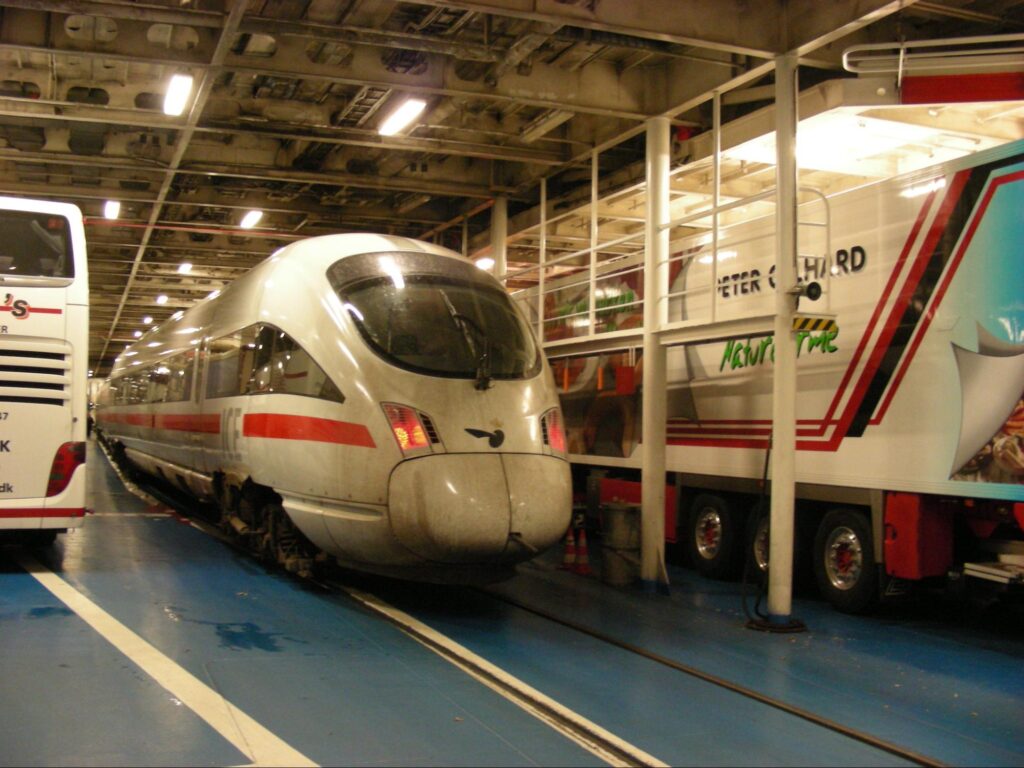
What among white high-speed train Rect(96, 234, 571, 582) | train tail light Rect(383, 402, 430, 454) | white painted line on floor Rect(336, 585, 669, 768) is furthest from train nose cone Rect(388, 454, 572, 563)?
white painted line on floor Rect(336, 585, 669, 768)

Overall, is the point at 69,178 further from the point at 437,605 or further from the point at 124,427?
the point at 437,605

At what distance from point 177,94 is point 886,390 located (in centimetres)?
757

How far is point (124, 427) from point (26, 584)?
10.7 metres

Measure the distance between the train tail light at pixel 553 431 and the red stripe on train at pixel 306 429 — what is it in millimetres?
1455

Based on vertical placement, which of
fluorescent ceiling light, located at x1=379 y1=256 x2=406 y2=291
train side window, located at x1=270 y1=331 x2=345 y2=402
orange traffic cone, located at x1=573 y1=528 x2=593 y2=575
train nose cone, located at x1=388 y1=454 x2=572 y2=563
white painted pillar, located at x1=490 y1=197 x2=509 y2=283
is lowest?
orange traffic cone, located at x1=573 y1=528 x2=593 y2=575

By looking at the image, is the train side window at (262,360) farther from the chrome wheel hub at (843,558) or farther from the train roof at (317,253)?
the chrome wheel hub at (843,558)

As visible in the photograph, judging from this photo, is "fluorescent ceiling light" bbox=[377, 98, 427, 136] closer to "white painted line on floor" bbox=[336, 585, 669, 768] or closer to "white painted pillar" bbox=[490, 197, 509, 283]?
"white painted pillar" bbox=[490, 197, 509, 283]

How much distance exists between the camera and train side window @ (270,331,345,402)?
874 cm

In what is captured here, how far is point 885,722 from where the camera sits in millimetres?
6160

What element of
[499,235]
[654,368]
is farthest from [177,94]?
[654,368]

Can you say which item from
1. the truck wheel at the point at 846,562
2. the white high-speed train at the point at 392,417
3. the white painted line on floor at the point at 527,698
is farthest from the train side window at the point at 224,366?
the truck wheel at the point at 846,562

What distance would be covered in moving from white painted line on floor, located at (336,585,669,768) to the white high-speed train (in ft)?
1.93

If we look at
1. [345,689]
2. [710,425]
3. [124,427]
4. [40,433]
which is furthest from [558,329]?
[124,427]

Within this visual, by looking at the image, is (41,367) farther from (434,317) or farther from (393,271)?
(434,317)
